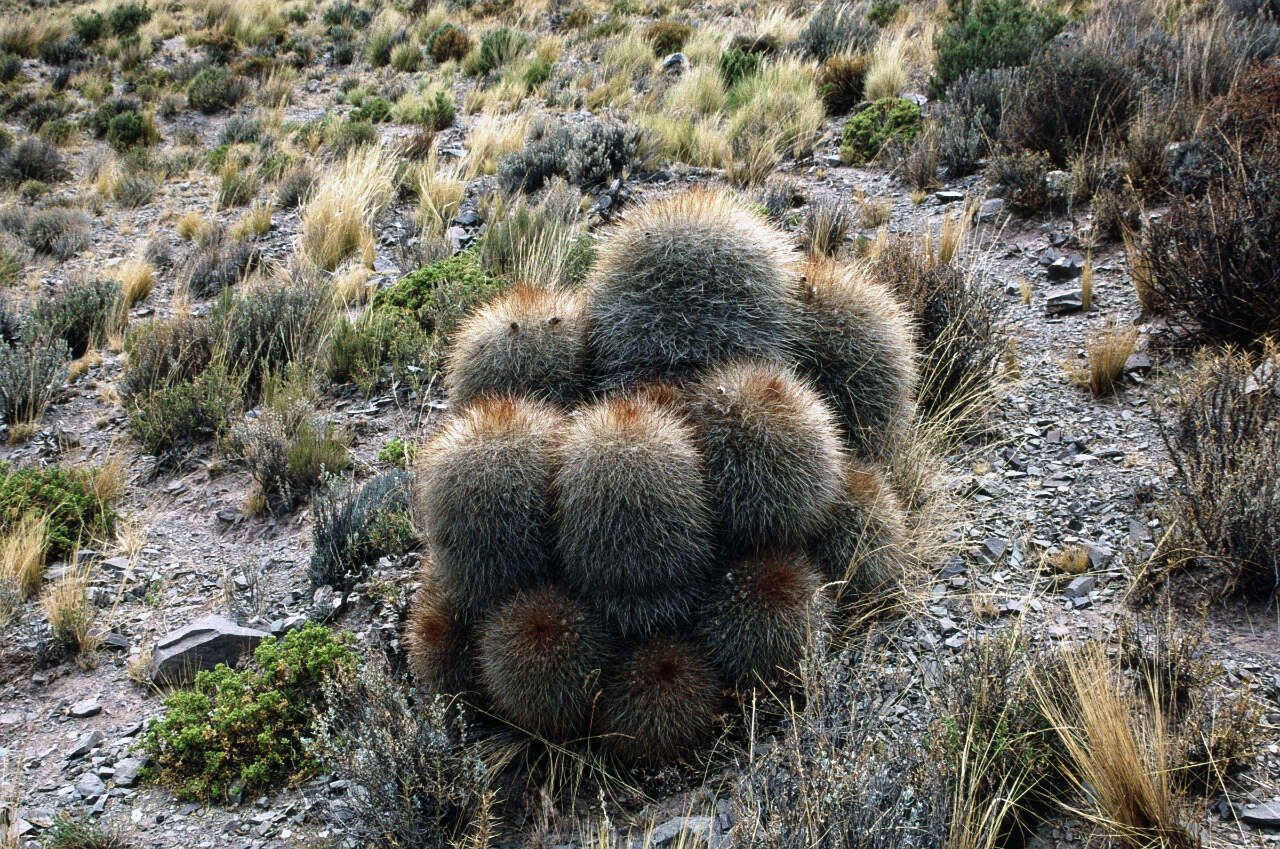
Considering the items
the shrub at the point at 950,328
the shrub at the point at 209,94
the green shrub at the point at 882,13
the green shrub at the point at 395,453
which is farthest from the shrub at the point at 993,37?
the shrub at the point at 209,94

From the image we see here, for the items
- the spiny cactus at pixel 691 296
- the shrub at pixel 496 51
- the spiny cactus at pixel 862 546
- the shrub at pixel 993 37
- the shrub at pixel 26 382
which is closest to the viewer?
the spiny cactus at pixel 862 546

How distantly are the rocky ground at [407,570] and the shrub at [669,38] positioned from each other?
9.41m

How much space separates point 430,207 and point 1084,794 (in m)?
7.59

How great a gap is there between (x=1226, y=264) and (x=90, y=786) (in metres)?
5.94

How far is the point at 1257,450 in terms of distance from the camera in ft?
10.8

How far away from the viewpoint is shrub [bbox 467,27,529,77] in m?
15.2

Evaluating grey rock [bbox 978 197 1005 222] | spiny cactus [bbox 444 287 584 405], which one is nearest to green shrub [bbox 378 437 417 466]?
spiny cactus [bbox 444 287 584 405]

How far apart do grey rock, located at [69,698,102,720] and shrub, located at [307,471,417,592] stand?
1027 millimetres

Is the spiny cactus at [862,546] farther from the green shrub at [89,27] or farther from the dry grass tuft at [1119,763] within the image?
the green shrub at [89,27]

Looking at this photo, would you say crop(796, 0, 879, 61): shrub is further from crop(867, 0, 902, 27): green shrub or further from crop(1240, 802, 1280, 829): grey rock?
crop(1240, 802, 1280, 829): grey rock

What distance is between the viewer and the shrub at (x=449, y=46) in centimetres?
1647

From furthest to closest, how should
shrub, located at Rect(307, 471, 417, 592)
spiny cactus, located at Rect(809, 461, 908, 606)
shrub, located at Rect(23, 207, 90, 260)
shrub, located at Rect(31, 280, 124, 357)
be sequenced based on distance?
shrub, located at Rect(23, 207, 90, 260)
shrub, located at Rect(31, 280, 124, 357)
shrub, located at Rect(307, 471, 417, 592)
spiny cactus, located at Rect(809, 461, 908, 606)

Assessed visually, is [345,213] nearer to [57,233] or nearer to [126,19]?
[57,233]

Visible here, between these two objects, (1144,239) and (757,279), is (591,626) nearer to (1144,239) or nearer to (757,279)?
(757,279)
